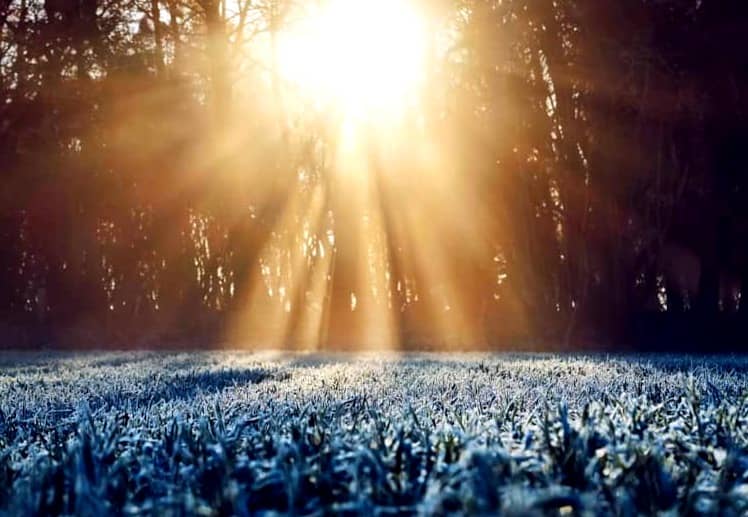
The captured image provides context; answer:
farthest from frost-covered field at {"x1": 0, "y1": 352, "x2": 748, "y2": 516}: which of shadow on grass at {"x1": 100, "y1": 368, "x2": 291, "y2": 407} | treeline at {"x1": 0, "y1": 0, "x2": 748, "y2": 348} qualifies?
treeline at {"x1": 0, "y1": 0, "x2": 748, "y2": 348}

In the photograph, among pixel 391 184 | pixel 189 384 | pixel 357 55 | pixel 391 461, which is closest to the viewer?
pixel 391 461

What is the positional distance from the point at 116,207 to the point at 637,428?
19.6 meters

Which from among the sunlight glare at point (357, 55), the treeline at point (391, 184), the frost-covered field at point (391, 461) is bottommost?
the frost-covered field at point (391, 461)

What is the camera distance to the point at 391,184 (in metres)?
19.0

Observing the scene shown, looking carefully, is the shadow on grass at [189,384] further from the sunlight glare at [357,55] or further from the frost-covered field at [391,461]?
the sunlight glare at [357,55]

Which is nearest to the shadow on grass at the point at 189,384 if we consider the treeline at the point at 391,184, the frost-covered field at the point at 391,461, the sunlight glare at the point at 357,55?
the frost-covered field at the point at 391,461

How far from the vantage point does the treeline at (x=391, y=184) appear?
1437cm

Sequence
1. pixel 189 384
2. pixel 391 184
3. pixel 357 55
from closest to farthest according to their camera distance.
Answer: pixel 189 384, pixel 357 55, pixel 391 184

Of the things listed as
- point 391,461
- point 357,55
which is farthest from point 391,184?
point 391,461

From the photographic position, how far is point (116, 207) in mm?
20953

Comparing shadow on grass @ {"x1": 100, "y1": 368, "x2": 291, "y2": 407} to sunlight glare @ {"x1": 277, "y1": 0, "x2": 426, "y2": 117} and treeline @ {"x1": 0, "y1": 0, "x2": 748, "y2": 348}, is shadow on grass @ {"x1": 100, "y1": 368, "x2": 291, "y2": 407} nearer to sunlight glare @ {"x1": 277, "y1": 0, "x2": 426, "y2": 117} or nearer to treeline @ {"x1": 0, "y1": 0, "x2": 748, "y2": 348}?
treeline @ {"x1": 0, "y1": 0, "x2": 748, "y2": 348}

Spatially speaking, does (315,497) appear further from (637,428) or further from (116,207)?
(116,207)

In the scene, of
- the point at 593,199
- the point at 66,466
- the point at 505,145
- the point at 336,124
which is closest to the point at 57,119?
the point at 336,124

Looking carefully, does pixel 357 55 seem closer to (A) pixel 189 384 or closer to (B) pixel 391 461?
(A) pixel 189 384
